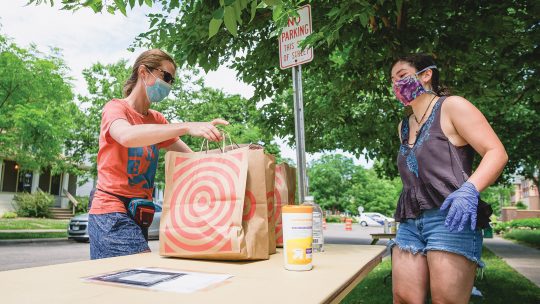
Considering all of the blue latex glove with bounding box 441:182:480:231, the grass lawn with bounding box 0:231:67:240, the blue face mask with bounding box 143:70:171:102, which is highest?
the blue face mask with bounding box 143:70:171:102

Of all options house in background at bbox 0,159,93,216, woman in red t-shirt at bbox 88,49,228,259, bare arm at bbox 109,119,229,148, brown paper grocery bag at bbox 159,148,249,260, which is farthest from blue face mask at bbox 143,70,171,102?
house in background at bbox 0,159,93,216

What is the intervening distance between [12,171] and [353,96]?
87.5 ft

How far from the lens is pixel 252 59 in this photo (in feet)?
17.5

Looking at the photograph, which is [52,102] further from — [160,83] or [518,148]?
[518,148]

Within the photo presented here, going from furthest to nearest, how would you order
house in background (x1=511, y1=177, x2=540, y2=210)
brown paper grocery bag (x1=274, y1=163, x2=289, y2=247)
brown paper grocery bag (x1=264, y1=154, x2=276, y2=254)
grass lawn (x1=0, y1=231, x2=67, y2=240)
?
house in background (x1=511, y1=177, x2=540, y2=210) → grass lawn (x1=0, y1=231, x2=67, y2=240) → brown paper grocery bag (x1=274, y1=163, x2=289, y2=247) → brown paper grocery bag (x1=264, y1=154, x2=276, y2=254)

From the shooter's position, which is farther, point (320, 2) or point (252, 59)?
point (252, 59)

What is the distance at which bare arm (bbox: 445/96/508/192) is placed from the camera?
200 cm

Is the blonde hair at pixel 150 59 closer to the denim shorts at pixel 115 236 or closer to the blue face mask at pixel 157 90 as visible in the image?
the blue face mask at pixel 157 90

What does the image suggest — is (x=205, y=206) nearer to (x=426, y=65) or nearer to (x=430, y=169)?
(x=430, y=169)

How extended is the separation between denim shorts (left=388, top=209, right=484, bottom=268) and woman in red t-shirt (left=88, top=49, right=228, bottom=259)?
3.91 ft

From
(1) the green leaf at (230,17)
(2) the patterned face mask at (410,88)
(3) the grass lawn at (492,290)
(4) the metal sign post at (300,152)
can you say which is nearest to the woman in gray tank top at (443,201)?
(2) the patterned face mask at (410,88)

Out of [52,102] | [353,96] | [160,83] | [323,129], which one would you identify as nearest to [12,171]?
[52,102]

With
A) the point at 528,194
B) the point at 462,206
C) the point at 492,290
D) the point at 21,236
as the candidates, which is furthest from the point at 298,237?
the point at 528,194

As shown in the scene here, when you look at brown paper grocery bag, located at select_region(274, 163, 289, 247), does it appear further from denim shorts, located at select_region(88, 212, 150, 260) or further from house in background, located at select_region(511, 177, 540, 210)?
house in background, located at select_region(511, 177, 540, 210)
